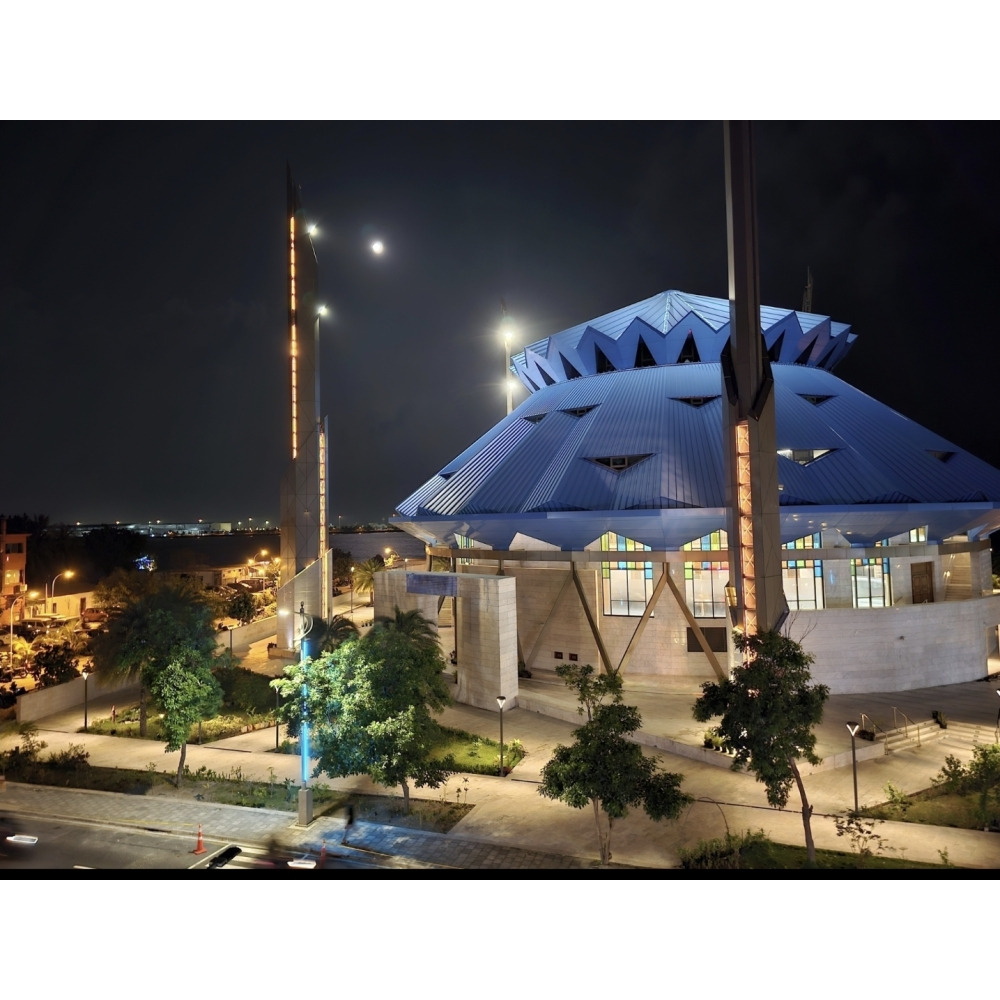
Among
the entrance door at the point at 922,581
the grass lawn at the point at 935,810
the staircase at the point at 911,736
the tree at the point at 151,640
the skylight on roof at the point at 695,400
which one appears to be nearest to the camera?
the grass lawn at the point at 935,810

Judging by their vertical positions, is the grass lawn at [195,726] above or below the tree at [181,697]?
below

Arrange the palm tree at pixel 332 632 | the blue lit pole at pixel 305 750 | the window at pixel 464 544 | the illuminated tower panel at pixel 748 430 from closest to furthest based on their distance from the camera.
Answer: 1. the blue lit pole at pixel 305 750
2. the illuminated tower panel at pixel 748 430
3. the palm tree at pixel 332 632
4. the window at pixel 464 544

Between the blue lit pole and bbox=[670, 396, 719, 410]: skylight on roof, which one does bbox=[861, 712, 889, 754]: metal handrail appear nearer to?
bbox=[670, 396, 719, 410]: skylight on roof

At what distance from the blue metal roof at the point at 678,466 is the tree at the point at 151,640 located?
15503mm

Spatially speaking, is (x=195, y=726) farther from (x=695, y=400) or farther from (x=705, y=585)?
(x=695, y=400)

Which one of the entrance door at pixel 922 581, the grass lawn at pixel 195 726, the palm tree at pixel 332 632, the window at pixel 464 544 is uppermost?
the window at pixel 464 544

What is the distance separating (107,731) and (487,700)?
55.5ft

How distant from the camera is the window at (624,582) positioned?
3384 cm

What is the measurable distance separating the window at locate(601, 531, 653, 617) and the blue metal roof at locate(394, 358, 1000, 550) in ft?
5.00

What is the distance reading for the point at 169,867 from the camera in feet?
50.9

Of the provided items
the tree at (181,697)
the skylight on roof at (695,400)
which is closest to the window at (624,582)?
the skylight on roof at (695,400)

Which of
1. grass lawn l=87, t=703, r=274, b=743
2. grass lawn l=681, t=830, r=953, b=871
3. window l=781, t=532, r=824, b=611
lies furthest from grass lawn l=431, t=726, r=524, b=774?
window l=781, t=532, r=824, b=611

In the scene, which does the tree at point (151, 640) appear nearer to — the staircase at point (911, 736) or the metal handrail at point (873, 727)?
the metal handrail at point (873, 727)

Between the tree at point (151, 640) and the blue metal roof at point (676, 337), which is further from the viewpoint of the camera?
the blue metal roof at point (676, 337)
